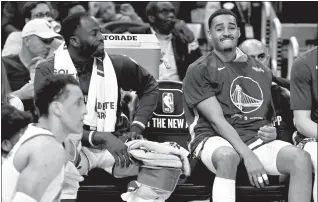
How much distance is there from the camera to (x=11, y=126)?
4.23 metres

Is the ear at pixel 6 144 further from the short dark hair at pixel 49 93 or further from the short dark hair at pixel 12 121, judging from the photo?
the short dark hair at pixel 49 93

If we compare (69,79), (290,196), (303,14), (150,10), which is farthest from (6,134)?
(303,14)

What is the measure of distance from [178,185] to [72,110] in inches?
43.2

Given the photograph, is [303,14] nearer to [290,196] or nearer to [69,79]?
[290,196]

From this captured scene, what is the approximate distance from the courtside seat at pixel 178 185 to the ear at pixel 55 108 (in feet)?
3.18

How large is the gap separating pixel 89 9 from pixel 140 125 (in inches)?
120

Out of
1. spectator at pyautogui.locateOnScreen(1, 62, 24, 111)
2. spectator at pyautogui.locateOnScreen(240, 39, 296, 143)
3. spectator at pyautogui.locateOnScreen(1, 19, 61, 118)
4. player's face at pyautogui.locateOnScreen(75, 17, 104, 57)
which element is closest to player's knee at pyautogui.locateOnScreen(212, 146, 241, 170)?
spectator at pyautogui.locateOnScreen(240, 39, 296, 143)

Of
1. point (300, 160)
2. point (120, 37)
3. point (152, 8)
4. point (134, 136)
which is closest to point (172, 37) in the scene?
point (152, 8)

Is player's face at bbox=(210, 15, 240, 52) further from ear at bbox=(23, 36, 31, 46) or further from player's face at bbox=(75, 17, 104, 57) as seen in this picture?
ear at bbox=(23, 36, 31, 46)

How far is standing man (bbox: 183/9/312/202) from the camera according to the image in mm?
4352

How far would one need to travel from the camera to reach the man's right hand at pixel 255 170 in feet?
14.5

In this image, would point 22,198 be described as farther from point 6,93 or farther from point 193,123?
point 6,93

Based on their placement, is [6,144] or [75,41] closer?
[6,144]

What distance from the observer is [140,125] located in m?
5.01
